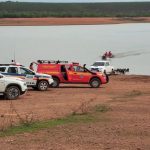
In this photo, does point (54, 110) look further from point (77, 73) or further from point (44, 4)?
point (44, 4)

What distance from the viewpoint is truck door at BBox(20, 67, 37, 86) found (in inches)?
1141

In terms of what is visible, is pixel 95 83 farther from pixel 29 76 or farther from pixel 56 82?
pixel 29 76

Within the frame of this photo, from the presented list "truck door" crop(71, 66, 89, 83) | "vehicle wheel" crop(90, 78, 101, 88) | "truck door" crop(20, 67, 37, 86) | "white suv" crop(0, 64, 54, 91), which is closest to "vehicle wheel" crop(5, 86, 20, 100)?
"white suv" crop(0, 64, 54, 91)

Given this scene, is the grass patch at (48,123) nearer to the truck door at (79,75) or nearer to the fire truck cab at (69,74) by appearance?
the fire truck cab at (69,74)

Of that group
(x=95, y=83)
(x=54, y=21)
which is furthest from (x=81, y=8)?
(x=95, y=83)

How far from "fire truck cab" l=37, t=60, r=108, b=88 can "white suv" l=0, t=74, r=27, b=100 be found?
7.76 m

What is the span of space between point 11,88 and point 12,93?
21cm

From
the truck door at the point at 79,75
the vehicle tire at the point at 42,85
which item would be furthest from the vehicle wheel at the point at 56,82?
the vehicle tire at the point at 42,85

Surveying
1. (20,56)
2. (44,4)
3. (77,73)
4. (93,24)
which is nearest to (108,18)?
(93,24)

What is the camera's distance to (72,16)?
134500mm

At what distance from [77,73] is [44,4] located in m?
150

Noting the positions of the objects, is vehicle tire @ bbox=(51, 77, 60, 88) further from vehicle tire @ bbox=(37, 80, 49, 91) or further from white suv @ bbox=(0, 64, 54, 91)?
vehicle tire @ bbox=(37, 80, 49, 91)

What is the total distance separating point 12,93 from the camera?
78.5ft

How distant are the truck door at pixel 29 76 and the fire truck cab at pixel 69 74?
2.72 m
